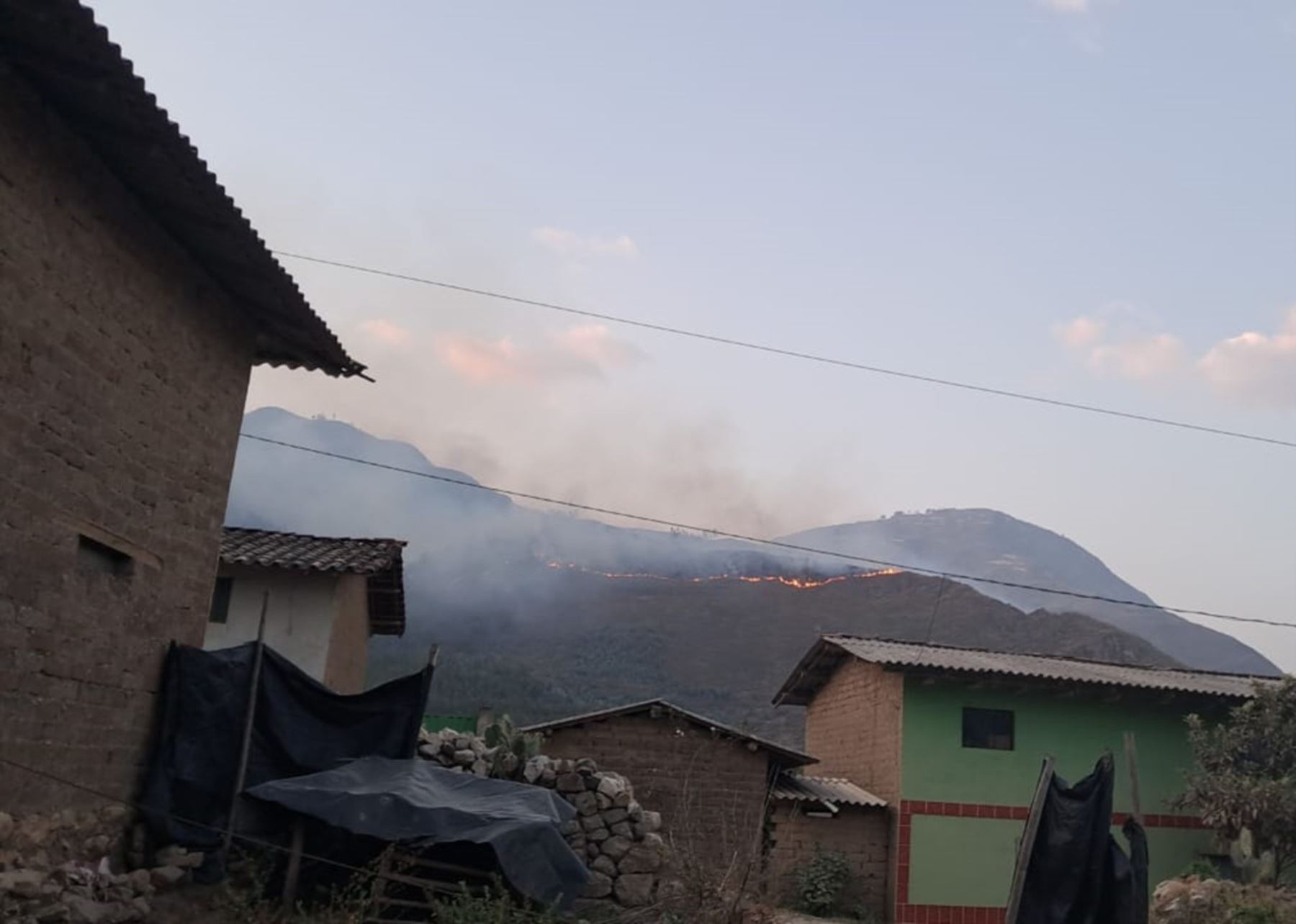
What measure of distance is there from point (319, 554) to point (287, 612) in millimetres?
→ 1062

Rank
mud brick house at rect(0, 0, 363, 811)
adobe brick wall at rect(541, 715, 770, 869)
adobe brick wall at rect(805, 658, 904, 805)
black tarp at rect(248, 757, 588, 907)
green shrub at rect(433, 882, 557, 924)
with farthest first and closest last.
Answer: adobe brick wall at rect(805, 658, 904, 805) → adobe brick wall at rect(541, 715, 770, 869) → black tarp at rect(248, 757, 588, 907) → green shrub at rect(433, 882, 557, 924) → mud brick house at rect(0, 0, 363, 811)

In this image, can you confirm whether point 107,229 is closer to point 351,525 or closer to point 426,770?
point 426,770

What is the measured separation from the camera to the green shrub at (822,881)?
69.1 feet

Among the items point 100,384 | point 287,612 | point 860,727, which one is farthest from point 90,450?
point 860,727

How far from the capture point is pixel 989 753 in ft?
73.4

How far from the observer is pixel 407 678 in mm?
12117

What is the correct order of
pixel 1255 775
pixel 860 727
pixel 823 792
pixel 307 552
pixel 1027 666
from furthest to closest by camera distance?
pixel 860 727 → pixel 1027 666 → pixel 823 792 → pixel 1255 775 → pixel 307 552

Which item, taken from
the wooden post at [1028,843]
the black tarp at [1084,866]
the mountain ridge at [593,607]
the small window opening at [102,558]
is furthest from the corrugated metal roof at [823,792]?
the mountain ridge at [593,607]

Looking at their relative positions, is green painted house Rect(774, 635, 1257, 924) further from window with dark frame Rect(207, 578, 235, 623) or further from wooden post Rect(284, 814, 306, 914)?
wooden post Rect(284, 814, 306, 914)

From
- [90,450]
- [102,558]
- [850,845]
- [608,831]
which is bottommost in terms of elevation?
[850,845]

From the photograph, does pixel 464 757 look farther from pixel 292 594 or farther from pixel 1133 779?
pixel 1133 779

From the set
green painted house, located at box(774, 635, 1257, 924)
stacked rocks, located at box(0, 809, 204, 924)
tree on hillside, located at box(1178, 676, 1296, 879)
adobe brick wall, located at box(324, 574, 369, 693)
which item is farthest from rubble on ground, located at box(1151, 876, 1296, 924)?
stacked rocks, located at box(0, 809, 204, 924)

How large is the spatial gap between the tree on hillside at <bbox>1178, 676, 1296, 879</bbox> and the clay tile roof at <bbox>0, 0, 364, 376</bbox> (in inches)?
677

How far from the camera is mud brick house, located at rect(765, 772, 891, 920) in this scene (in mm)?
21375
